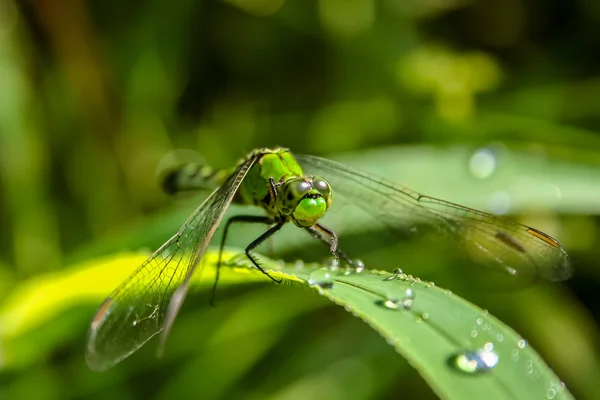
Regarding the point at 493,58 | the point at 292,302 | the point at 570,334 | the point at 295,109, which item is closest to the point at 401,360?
the point at 292,302

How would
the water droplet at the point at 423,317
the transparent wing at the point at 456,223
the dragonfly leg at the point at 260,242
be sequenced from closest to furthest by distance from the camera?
the water droplet at the point at 423,317 < the dragonfly leg at the point at 260,242 < the transparent wing at the point at 456,223

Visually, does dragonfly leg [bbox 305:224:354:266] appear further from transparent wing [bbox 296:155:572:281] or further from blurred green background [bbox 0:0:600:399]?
blurred green background [bbox 0:0:600:399]

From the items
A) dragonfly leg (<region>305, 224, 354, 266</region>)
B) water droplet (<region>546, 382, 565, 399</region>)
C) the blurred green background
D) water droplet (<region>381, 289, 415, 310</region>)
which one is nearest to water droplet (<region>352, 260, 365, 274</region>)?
dragonfly leg (<region>305, 224, 354, 266</region>)

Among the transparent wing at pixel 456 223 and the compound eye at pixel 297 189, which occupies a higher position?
the compound eye at pixel 297 189

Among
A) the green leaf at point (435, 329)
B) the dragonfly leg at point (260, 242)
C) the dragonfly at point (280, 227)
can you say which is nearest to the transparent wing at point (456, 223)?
the dragonfly at point (280, 227)

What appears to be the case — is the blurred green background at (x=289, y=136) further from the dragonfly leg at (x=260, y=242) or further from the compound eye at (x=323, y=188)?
the compound eye at (x=323, y=188)

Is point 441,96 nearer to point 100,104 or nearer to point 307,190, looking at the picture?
point 307,190
